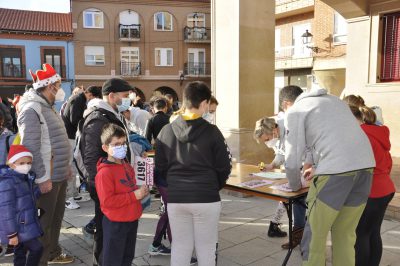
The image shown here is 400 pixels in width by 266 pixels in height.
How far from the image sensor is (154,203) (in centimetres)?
607

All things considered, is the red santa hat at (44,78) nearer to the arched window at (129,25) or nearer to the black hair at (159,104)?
the black hair at (159,104)

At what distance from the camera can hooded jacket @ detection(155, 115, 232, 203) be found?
8.52ft

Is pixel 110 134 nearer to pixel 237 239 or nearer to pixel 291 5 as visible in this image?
pixel 237 239

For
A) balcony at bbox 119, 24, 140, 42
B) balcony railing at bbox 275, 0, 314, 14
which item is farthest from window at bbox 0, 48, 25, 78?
balcony railing at bbox 275, 0, 314, 14

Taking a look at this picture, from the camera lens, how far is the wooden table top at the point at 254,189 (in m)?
3.24

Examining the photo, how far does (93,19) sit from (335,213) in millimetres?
29358

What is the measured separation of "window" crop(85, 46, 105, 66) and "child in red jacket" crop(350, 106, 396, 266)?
2790 cm

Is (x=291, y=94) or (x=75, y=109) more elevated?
(x=291, y=94)

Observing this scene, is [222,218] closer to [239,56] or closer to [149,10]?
[239,56]

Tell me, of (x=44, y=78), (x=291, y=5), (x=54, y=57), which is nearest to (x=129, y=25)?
(x=54, y=57)

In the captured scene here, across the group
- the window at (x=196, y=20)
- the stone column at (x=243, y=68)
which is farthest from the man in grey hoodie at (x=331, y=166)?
the window at (x=196, y=20)

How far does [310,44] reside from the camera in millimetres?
17562

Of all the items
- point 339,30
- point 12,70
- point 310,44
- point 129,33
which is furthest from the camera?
point 129,33

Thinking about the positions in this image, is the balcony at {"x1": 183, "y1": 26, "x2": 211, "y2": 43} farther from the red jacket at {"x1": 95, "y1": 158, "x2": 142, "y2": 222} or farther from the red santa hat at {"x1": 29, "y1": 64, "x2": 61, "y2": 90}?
the red jacket at {"x1": 95, "y1": 158, "x2": 142, "y2": 222}
